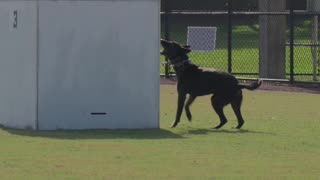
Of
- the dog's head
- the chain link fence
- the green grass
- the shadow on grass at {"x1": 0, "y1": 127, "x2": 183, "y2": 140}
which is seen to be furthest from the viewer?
the chain link fence

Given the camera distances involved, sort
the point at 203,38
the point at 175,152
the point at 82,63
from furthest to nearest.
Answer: the point at 203,38
the point at 82,63
the point at 175,152

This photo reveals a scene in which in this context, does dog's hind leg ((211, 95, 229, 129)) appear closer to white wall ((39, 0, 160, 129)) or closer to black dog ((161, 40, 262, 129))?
black dog ((161, 40, 262, 129))

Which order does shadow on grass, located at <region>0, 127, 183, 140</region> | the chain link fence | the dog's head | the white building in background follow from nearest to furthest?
shadow on grass, located at <region>0, 127, 183, 140</region>
the white building in background
the dog's head
the chain link fence

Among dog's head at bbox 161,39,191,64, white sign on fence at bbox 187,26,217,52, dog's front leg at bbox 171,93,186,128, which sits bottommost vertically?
dog's front leg at bbox 171,93,186,128

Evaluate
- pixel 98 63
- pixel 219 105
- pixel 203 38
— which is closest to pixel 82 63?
pixel 98 63

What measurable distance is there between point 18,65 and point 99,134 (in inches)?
68.0

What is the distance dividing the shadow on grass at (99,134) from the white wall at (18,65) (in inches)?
14.2

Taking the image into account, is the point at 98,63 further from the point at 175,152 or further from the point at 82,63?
the point at 175,152

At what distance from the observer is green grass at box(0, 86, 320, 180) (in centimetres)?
1035

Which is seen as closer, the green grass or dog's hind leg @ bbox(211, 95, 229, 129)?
the green grass

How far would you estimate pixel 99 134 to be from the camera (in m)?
13.9

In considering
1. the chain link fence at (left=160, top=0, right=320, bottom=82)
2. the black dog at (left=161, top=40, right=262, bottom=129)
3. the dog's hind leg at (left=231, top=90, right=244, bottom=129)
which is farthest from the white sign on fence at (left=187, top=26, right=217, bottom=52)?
the dog's hind leg at (left=231, top=90, right=244, bottom=129)

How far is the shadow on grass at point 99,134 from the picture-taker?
1355 cm

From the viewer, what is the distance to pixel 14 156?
1145 centimetres
